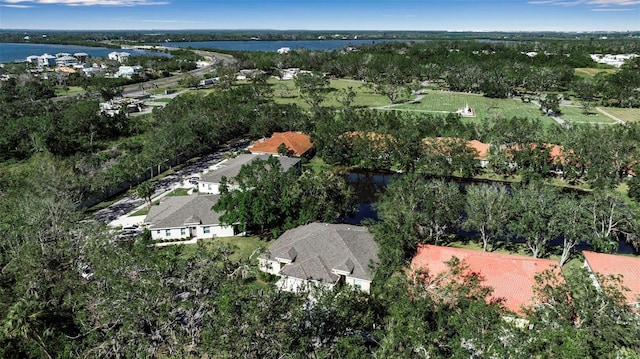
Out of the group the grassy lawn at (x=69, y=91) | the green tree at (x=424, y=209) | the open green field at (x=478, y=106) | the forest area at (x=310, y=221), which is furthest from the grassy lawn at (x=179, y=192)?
the grassy lawn at (x=69, y=91)

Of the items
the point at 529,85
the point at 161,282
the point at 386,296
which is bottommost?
the point at 386,296

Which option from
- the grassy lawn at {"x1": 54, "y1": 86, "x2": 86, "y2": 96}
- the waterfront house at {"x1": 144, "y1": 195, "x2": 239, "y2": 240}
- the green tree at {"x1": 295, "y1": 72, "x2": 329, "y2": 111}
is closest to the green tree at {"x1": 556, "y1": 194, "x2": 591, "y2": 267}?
the waterfront house at {"x1": 144, "y1": 195, "x2": 239, "y2": 240}

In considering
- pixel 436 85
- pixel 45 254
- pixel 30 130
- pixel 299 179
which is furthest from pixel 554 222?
pixel 436 85

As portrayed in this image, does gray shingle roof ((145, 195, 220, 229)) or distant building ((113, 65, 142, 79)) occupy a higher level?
distant building ((113, 65, 142, 79))

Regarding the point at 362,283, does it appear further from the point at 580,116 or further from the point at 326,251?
the point at 580,116

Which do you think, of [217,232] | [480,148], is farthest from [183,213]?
[480,148]

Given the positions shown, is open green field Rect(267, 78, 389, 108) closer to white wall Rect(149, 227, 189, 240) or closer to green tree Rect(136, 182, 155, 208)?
green tree Rect(136, 182, 155, 208)

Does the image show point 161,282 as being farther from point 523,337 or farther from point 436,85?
point 436,85

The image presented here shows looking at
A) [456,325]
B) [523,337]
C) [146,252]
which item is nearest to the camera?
[523,337]
